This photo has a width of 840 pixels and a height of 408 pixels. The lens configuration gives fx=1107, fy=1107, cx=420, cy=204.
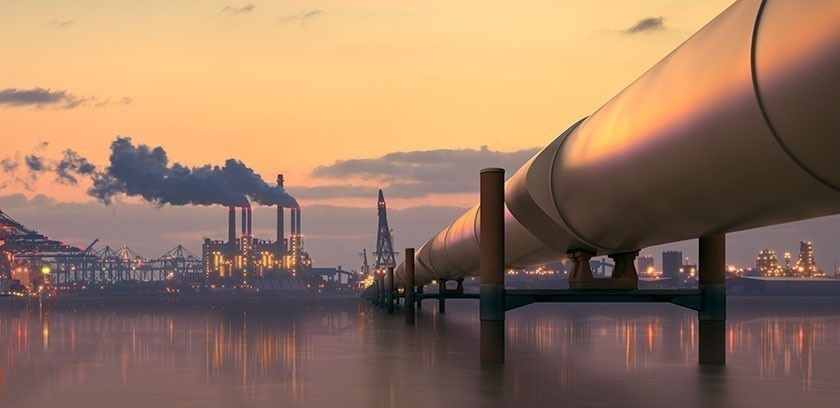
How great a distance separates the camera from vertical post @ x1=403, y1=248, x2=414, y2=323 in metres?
42.4

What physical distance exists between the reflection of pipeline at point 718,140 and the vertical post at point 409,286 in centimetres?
2637

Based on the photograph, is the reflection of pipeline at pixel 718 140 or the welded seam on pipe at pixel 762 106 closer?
the reflection of pipeline at pixel 718 140

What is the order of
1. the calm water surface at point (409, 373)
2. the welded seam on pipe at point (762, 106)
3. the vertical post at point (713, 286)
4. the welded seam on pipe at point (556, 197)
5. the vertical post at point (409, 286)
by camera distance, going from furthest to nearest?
1. the vertical post at point (409, 286)
2. the vertical post at point (713, 286)
3. the welded seam on pipe at point (556, 197)
4. the calm water surface at point (409, 373)
5. the welded seam on pipe at point (762, 106)

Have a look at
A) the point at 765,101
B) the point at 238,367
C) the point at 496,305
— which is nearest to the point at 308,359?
the point at 238,367

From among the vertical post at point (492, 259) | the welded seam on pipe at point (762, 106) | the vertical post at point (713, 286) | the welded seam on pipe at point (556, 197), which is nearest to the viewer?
the welded seam on pipe at point (762, 106)

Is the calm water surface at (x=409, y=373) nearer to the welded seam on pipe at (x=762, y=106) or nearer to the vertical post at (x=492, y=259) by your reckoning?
the vertical post at (x=492, y=259)

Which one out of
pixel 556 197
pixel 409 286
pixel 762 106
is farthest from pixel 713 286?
pixel 409 286

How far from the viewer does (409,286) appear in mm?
44969

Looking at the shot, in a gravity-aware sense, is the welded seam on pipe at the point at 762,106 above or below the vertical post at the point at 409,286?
above

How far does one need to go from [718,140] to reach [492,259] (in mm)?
9236

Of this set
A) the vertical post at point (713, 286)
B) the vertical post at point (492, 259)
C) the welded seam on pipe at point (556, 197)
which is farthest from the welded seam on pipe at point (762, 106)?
the vertical post at point (713, 286)

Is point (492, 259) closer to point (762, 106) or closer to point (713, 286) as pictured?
point (713, 286)

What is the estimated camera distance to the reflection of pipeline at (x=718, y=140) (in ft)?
25.6

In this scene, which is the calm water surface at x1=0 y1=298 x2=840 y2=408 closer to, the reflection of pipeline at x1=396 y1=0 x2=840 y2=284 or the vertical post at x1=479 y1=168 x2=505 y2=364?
the vertical post at x1=479 y1=168 x2=505 y2=364
